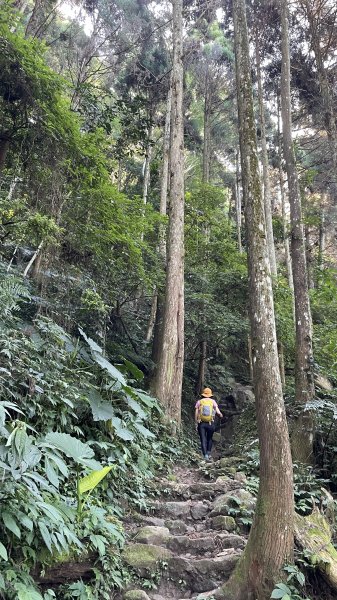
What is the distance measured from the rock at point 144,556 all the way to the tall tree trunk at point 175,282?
4098 mm

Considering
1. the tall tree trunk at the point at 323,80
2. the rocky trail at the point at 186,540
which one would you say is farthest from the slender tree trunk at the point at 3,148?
the tall tree trunk at the point at 323,80

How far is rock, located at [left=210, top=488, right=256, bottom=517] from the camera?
5.01 metres

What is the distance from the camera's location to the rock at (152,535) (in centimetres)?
413

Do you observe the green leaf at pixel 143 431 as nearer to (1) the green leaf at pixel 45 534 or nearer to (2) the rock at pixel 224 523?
(2) the rock at pixel 224 523

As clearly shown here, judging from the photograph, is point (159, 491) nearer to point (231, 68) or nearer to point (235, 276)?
point (235, 276)

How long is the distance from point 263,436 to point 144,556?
5.09 feet

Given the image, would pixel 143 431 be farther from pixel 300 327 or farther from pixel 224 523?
pixel 300 327

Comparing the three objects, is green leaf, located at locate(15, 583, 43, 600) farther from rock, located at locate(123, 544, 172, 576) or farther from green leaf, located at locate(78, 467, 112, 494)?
rock, located at locate(123, 544, 172, 576)

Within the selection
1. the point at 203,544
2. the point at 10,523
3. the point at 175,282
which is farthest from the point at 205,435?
the point at 10,523

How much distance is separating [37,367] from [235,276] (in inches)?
345

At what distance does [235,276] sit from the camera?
12336mm

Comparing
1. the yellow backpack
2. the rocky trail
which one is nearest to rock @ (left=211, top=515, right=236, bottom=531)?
the rocky trail

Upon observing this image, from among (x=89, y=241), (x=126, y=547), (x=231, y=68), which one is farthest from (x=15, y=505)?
(x=231, y=68)

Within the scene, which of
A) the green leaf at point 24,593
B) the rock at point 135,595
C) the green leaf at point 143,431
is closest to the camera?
the green leaf at point 24,593
